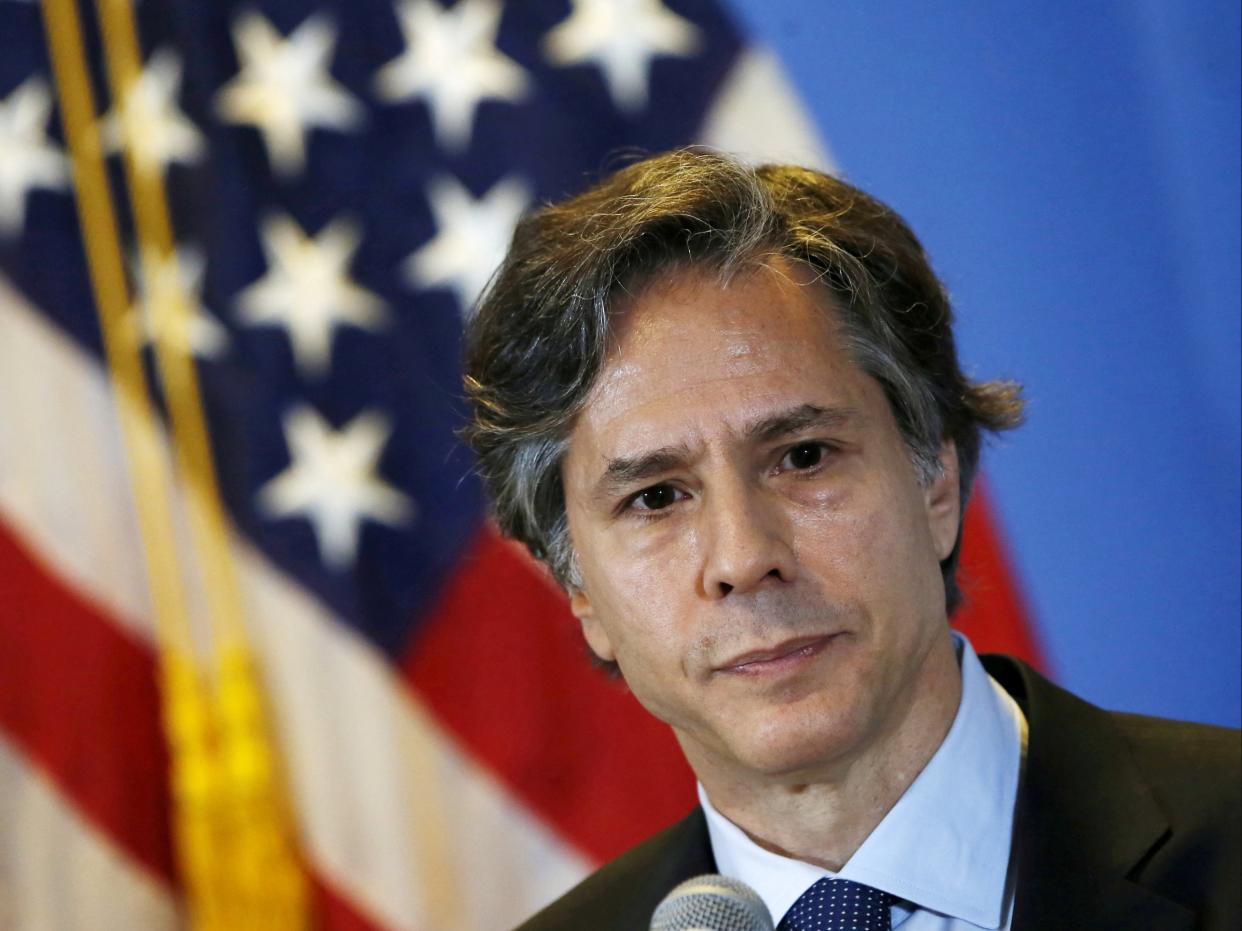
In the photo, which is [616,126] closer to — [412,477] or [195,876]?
[412,477]

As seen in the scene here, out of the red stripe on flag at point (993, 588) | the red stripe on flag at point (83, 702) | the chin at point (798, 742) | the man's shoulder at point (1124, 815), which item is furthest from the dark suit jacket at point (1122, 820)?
the red stripe on flag at point (83, 702)

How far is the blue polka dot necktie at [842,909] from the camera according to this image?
1789 mm

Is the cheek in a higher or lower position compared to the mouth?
higher

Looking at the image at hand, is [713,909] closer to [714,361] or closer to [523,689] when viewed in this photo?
[714,361]

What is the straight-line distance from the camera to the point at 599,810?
3.08 metres

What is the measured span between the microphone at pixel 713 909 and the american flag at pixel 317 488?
175cm

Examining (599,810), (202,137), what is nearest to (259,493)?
(202,137)

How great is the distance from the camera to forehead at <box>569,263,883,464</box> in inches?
71.0

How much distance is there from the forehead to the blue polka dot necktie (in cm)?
60

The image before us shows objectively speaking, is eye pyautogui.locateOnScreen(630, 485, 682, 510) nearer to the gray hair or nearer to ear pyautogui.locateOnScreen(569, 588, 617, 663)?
the gray hair

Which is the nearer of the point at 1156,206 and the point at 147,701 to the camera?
the point at 1156,206

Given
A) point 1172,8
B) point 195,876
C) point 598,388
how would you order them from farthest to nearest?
point 195,876 < point 1172,8 < point 598,388

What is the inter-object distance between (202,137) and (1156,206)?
2.01 meters

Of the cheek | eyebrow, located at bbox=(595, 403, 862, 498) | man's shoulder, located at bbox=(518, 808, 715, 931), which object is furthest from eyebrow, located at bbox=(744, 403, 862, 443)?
man's shoulder, located at bbox=(518, 808, 715, 931)
